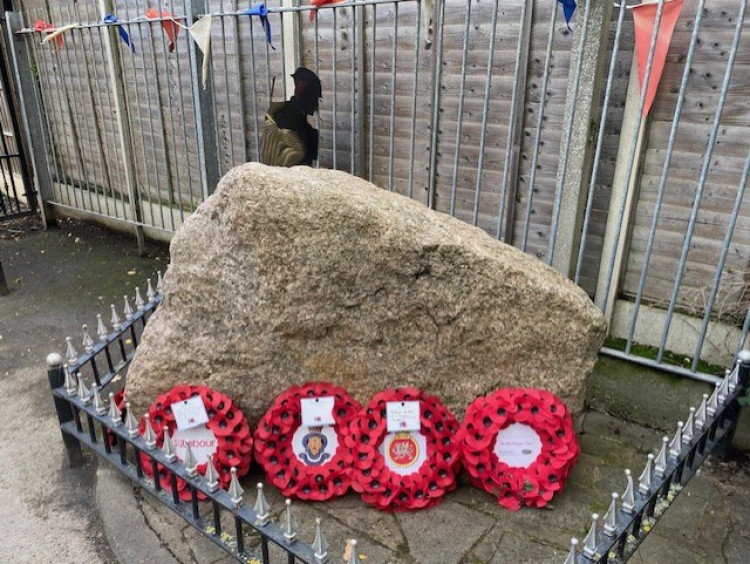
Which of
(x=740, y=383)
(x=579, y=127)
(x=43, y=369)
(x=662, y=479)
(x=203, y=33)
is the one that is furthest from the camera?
(x=203, y=33)

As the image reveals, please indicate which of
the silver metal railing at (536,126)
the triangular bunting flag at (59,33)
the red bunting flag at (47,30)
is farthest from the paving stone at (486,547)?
the red bunting flag at (47,30)

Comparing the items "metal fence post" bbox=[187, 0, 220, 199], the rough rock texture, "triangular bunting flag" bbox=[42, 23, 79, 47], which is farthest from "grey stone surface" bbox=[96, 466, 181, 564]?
"triangular bunting flag" bbox=[42, 23, 79, 47]

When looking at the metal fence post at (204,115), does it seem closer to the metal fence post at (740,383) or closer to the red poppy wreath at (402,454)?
the red poppy wreath at (402,454)

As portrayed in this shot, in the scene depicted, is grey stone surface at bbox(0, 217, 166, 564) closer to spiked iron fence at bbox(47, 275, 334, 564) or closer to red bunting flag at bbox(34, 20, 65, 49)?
spiked iron fence at bbox(47, 275, 334, 564)

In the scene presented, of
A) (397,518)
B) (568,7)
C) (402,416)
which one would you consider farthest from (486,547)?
(568,7)

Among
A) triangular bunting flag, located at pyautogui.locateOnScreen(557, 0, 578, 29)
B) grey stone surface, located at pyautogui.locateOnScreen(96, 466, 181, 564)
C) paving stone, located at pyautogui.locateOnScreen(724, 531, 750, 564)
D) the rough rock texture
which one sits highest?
triangular bunting flag, located at pyautogui.locateOnScreen(557, 0, 578, 29)

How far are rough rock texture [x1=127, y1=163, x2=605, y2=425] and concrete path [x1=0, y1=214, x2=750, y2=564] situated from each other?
491mm

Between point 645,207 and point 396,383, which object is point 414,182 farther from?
point 396,383

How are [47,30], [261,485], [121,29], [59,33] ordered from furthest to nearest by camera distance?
[47,30], [59,33], [121,29], [261,485]

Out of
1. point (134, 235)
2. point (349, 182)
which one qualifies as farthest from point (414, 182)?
point (134, 235)

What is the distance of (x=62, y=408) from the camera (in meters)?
3.10

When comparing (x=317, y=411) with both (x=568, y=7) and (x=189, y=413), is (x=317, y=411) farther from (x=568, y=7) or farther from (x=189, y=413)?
(x=568, y=7)

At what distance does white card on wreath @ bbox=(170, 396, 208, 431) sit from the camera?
2.93 metres

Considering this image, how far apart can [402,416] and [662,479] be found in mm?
1146
